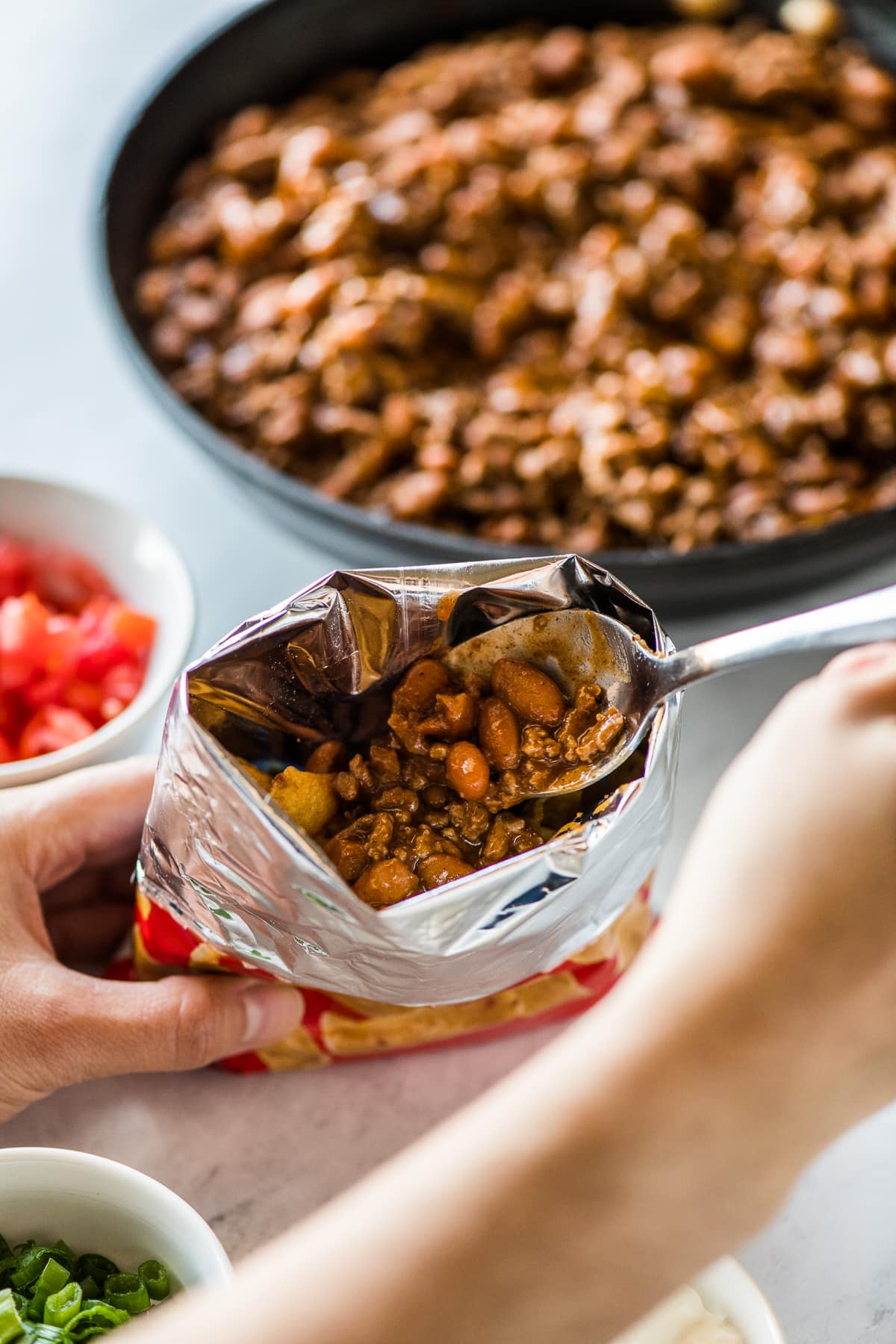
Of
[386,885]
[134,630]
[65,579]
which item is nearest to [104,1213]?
[386,885]

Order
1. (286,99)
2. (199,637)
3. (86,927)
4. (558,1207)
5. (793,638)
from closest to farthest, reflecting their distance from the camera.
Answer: (558,1207) < (793,638) < (86,927) < (199,637) < (286,99)

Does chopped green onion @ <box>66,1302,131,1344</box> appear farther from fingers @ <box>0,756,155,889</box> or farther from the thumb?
fingers @ <box>0,756,155,889</box>

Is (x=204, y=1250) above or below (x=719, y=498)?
above

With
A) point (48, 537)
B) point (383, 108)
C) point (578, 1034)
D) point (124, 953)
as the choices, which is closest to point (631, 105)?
point (383, 108)

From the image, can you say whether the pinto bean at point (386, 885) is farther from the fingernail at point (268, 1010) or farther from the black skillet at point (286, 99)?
the black skillet at point (286, 99)

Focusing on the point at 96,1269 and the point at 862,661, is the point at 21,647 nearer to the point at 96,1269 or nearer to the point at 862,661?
the point at 96,1269

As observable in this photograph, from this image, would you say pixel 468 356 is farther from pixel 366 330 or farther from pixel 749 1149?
pixel 749 1149
